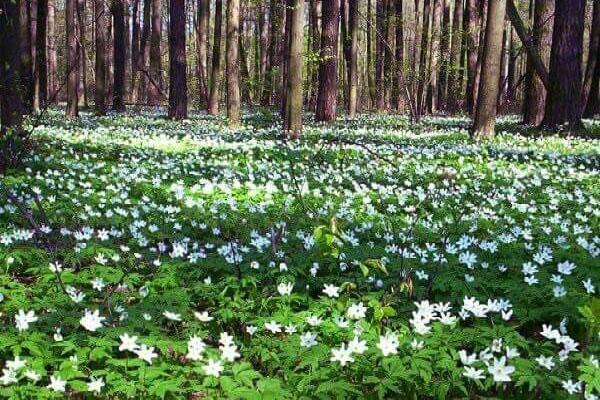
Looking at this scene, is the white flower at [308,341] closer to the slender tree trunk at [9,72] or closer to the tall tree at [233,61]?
the slender tree trunk at [9,72]

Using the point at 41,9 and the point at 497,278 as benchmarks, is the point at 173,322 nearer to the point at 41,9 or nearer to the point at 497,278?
the point at 497,278

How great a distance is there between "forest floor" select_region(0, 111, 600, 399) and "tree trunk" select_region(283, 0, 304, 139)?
4.17 m

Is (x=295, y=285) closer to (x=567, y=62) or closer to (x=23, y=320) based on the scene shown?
(x=23, y=320)

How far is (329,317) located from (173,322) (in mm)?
1011

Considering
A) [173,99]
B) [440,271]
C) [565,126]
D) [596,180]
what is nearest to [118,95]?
[173,99]

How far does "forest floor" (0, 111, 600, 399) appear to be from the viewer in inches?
110

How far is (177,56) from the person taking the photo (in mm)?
19391

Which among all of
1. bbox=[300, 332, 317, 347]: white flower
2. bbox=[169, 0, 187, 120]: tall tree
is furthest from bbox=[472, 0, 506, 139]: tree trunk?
bbox=[300, 332, 317, 347]: white flower

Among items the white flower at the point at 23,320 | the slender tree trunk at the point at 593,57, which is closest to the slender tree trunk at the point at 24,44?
the white flower at the point at 23,320

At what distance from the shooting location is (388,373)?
2717mm

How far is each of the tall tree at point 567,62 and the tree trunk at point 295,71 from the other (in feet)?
22.9

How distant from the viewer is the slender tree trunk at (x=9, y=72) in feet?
28.3

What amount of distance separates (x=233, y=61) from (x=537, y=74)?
8.98 meters

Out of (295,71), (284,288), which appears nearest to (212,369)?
(284,288)
